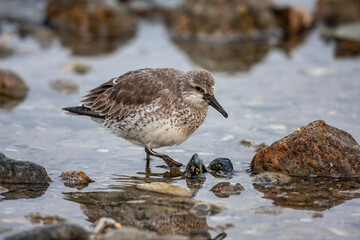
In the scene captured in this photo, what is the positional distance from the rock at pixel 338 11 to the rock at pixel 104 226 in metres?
14.1

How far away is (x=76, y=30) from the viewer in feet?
57.3

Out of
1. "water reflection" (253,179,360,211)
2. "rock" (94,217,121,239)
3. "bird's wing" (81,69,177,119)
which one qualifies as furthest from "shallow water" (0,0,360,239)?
"bird's wing" (81,69,177,119)

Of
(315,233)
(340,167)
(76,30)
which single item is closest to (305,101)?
(340,167)

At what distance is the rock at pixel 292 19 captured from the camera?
17.7 m

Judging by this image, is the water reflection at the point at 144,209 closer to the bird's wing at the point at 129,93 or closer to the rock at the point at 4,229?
the rock at the point at 4,229

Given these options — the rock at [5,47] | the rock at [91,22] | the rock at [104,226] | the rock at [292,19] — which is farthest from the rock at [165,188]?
the rock at [292,19]

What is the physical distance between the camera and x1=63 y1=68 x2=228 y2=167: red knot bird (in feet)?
29.1

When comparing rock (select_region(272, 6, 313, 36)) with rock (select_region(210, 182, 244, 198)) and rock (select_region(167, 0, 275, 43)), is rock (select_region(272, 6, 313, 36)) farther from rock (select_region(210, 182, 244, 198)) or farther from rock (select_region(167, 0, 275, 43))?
rock (select_region(210, 182, 244, 198))

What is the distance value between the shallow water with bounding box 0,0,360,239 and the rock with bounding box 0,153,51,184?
0.86 feet

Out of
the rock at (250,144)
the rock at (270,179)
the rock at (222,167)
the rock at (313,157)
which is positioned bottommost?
the rock at (270,179)

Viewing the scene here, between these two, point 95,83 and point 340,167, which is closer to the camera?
point 340,167

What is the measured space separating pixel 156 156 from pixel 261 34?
917cm

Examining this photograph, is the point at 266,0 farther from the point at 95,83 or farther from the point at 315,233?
the point at 315,233

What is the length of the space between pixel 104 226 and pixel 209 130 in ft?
15.3
